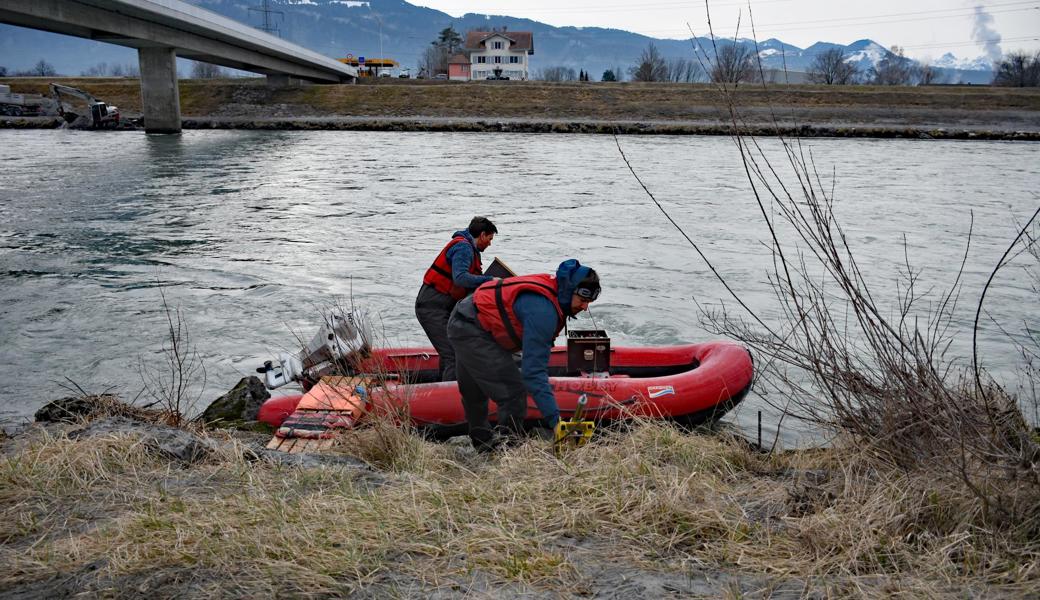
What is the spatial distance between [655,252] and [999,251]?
5.81m

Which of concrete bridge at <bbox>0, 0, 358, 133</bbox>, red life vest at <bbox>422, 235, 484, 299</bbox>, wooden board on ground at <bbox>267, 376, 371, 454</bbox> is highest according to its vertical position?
concrete bridge at <bbox>0, 0, 358, 133</bbox>

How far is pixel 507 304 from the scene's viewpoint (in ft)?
17.3

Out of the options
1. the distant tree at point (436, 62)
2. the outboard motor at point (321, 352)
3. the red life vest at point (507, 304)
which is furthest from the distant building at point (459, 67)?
the red life vest at point (507, 304)

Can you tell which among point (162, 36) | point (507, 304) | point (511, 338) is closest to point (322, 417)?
point (511, 338)

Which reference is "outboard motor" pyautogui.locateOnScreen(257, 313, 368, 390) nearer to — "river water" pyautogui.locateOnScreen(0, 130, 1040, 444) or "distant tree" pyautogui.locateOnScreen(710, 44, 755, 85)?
"river water" pyautogui.locateOnScreen(0, 130, 1040, 444)

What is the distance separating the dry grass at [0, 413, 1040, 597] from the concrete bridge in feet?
88.0

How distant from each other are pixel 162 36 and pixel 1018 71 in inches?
2923

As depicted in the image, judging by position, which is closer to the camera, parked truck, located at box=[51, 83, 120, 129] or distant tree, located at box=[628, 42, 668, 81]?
parked truck, located at box=[51, 83, 120, 129]

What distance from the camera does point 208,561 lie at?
134 inches

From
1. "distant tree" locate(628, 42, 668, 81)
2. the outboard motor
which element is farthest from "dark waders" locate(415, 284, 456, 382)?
"distant tree" locate(628, 42, 668, 81)

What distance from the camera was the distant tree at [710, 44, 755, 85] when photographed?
4312 mm

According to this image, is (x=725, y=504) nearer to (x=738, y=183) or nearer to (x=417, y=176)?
(x=738, y=183)

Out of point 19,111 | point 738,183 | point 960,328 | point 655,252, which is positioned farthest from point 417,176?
point 19,111

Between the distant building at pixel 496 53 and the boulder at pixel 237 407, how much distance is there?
9732 cm
